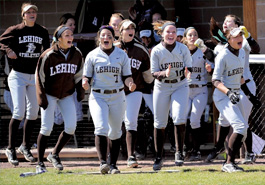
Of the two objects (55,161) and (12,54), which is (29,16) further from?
A: (55,161)

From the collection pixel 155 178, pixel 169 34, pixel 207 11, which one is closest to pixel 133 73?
pixel 169 34

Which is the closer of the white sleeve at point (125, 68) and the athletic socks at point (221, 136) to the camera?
the white sleeve at point (125, 68)

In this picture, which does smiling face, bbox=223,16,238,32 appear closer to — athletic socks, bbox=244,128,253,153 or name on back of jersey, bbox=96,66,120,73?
athletic socks, bbox=244,128,253,153

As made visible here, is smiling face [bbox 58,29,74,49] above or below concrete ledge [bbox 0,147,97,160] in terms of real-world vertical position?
above

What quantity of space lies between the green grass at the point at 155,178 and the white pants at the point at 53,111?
58 cm

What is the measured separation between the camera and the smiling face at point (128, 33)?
424 inches

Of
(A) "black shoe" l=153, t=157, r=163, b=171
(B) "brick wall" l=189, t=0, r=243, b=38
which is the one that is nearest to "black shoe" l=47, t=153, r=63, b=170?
(A) "black shoe" l=153, t=157, r=163, b=171

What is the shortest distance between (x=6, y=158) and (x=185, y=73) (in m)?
3.65

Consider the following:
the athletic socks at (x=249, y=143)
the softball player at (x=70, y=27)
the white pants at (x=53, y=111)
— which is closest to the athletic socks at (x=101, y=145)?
the white pants at (x=53, y=111)

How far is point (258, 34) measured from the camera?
38.1 feet

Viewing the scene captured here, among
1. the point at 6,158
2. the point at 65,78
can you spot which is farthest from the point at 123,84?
the point at 6,158

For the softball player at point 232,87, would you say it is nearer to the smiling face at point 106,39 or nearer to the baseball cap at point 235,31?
the baseball cap at point 235,31

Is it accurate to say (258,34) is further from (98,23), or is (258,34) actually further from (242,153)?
(98,23)

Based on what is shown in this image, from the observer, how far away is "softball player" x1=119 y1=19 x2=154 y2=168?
10.8m
